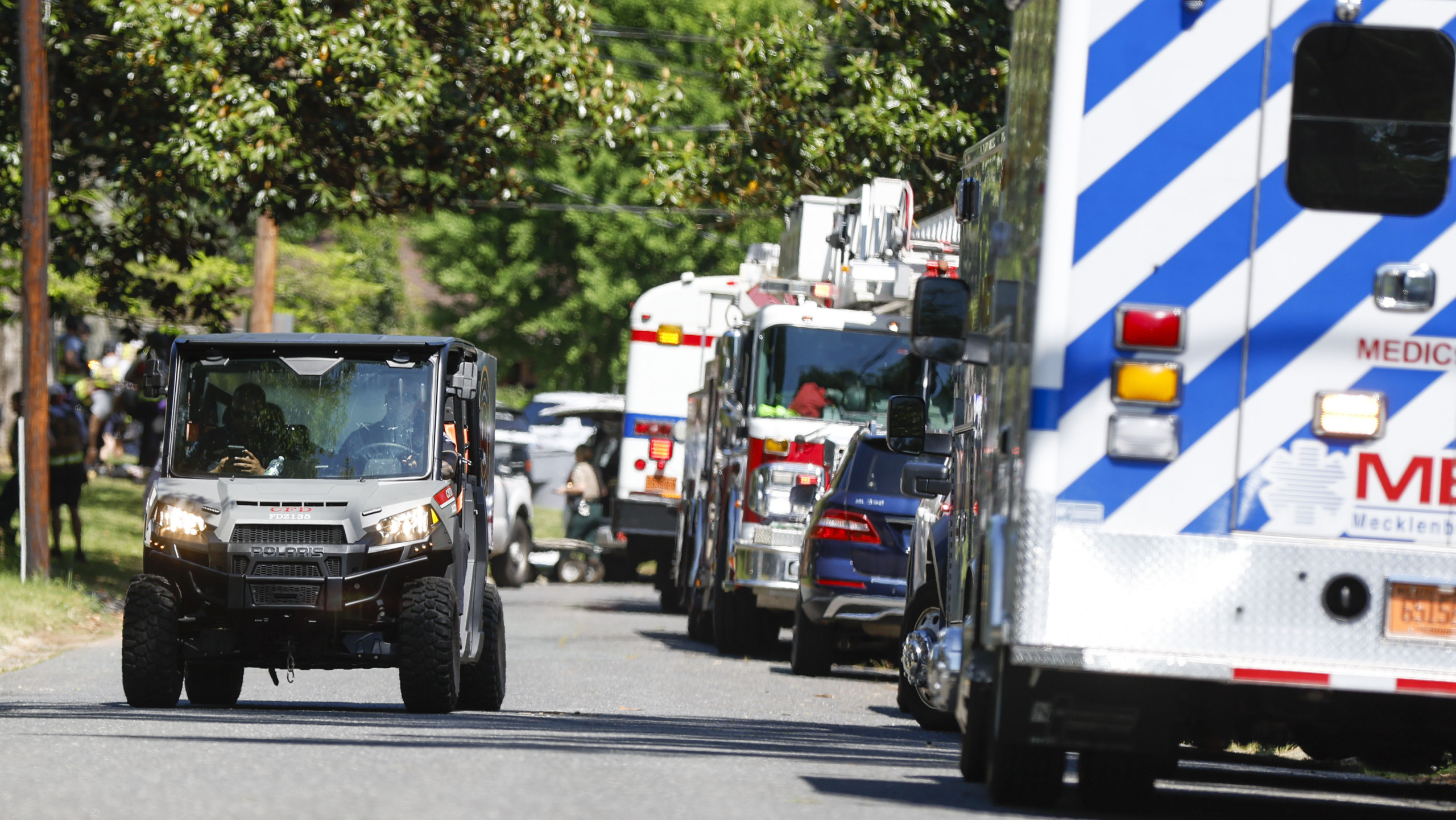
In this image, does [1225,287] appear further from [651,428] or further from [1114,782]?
[651,428]

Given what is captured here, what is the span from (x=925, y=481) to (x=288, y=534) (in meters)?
3.23

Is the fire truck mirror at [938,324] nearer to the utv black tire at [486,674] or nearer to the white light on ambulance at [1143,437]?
the white light on ambulance at [1143,437]

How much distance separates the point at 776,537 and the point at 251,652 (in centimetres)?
579

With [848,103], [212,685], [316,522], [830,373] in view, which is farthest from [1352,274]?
[848,103]

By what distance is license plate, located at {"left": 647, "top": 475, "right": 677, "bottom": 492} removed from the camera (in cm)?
2388

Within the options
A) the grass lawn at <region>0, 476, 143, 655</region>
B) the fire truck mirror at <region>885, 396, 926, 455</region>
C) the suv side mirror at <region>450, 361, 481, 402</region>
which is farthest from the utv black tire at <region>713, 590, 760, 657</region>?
the fire truck mirror at <region>885, 396, 926, 455</region>

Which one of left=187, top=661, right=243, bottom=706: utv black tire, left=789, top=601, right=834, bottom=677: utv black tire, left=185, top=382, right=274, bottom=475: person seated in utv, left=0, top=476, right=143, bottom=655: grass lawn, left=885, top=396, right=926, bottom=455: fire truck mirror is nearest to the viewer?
left=885, top=396, right=926, bottom=455: fire truck mirror

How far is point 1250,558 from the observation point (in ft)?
22.1

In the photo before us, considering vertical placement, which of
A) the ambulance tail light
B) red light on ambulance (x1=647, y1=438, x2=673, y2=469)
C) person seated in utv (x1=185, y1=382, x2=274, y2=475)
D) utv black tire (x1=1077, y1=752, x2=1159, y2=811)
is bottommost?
utv black tire (x1=1077, y1=752, x2=1159, y2=811)

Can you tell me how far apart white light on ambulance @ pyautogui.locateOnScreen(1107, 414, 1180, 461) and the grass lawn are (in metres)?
11.4

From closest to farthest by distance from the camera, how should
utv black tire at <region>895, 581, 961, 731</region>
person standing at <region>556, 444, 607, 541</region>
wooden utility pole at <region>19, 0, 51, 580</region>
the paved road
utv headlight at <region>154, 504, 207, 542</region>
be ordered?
the paved road → utv headlight at <region>154, 504, 207, 542</region> → utv black tire at <region>895, 581, 961, 731</region> → wooden utility pole at <region>19, 0, 51, 580</region> → person standing at <region>556, 444, 607, 541</region>

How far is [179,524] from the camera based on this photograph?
37.5 feet

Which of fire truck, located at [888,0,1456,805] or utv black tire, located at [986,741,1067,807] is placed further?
utv black tire, located at [986,741,1067,807]

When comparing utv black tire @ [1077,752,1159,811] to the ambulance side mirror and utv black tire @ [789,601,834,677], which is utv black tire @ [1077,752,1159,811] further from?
utv black tire @ [789,601,834,677]
